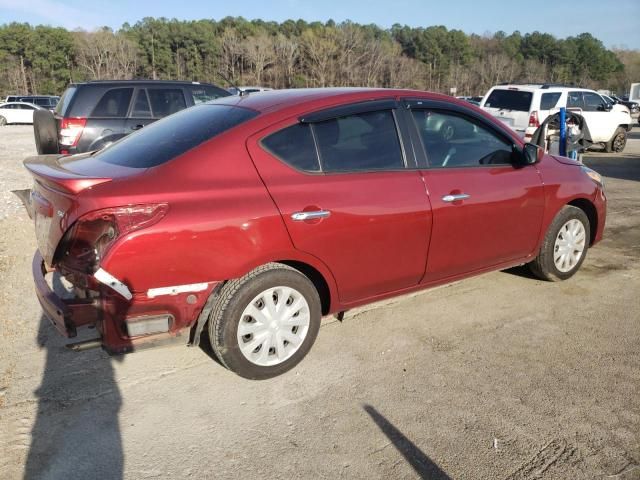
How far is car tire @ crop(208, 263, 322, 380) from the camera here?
10.1 ft

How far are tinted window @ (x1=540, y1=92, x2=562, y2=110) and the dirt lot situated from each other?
9747mm

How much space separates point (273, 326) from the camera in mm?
3234

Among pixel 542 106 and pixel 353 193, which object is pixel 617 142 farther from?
pixel 353 193

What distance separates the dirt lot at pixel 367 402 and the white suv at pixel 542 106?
9.37 meters

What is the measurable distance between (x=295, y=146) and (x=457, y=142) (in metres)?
1.39

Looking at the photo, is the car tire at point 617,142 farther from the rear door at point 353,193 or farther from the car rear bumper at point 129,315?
the car rear bumper at point 129,315

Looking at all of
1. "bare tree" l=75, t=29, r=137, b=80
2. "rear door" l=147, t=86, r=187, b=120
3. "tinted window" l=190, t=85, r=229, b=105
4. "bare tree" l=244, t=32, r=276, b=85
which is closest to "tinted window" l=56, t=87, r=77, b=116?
"rear door" l=147, t=86, r=187, b=120

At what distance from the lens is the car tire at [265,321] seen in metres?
3.06

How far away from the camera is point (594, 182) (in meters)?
4.95

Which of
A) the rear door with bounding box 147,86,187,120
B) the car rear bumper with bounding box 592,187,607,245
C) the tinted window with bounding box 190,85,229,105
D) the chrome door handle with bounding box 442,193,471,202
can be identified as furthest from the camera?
the tinted window with bounding box 190,85,229,105

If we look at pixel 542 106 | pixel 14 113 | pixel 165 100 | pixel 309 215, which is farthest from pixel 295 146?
pixel 14 113

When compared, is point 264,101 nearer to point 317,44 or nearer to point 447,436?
point 447,436

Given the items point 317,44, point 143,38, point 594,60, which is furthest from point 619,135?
point 594,60

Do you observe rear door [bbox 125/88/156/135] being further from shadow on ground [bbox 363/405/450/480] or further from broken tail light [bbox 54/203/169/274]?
shadow on ground [bbox 363/405/450/480]
